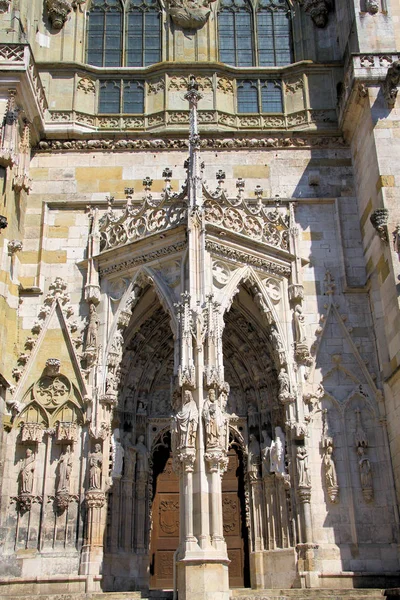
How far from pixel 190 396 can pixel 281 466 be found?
2.74 metres

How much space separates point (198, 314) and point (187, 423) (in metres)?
1.83

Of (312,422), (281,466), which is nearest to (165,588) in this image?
(281,466)

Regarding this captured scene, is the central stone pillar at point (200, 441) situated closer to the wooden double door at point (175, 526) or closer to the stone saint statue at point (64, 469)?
the stone saint statue at point (64, 469)

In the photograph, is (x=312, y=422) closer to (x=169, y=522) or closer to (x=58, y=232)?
(x=169, y=522)

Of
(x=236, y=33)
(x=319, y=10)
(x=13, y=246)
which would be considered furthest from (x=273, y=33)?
(x=13, y=246)

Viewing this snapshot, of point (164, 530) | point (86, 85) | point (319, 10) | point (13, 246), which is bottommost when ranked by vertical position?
point (164, 530)

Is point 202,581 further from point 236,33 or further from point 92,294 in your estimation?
point 236,33

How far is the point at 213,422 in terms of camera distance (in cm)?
1185

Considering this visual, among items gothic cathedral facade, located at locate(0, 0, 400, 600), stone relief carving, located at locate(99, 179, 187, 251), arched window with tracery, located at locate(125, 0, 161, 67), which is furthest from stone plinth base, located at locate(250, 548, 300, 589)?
arched window with tracery, located at locate(125, 0, 161, 67)

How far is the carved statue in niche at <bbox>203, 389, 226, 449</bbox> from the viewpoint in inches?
464

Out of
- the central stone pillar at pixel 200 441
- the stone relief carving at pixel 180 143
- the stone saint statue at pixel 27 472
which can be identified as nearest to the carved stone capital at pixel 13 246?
the stone relief carving at pixel 180 143

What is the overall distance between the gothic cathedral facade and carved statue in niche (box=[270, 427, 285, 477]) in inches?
1.4

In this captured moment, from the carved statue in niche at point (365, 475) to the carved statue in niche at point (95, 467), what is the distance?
452 centimetres

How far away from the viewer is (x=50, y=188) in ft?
52.5
